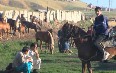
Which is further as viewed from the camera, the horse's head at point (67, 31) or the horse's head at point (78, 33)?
the horse's head at point (67, 31)

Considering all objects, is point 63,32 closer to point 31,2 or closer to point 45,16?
point 45,16

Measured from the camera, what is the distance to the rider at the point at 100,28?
1712 cm

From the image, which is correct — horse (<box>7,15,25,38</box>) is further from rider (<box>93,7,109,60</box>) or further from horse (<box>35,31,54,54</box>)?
rider (<box>93,7,109,60</box>)

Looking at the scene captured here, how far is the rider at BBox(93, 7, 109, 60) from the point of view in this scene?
56.2 feet

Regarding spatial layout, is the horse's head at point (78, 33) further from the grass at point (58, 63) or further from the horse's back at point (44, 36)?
the horse's back at point (44, 36)

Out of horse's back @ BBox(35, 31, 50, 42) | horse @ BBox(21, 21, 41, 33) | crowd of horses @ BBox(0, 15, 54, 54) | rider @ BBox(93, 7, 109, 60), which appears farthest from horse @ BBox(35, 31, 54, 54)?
horse @ BBox(21, 21, 41, 33)

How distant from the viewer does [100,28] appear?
682 inches

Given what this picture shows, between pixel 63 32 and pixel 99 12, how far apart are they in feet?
6.75

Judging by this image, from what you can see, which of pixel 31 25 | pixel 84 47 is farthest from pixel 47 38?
pixel 31 25

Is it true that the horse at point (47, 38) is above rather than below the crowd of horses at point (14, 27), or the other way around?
above

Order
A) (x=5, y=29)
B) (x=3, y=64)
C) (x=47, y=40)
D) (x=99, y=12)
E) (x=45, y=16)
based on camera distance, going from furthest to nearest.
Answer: (x=45, y=16)
(x=5, y=29)
(x=47, y=40)
(x=3, y=64)
(x=99, y=12)

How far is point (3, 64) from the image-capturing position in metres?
21.7

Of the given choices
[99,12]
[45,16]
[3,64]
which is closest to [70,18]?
[45,16]

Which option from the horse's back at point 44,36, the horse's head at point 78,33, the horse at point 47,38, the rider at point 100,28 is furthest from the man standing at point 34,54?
the horse's back at point 44,36
